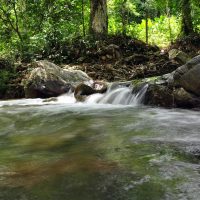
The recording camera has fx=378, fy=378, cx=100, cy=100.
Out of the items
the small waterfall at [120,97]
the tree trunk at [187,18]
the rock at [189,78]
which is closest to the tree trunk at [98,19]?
the tree trunk at [187,18]

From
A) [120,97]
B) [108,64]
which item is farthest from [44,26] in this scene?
[120,97]

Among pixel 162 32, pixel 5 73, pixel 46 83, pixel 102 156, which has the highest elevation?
Result: pixel 162 32

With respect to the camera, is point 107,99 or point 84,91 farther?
point 84,91

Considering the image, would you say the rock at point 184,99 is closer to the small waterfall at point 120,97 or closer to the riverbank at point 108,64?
the small waterfall at point 120,97

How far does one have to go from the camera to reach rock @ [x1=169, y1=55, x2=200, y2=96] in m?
7.87

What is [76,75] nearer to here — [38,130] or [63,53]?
[63,53]

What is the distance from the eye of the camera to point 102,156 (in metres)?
4.06

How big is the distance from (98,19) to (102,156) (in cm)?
1191

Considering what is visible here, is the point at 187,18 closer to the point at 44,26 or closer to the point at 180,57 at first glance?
the point at 180,57

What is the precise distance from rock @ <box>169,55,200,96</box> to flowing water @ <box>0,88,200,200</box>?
72 centimetres

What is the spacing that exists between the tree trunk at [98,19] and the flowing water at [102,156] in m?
8.05

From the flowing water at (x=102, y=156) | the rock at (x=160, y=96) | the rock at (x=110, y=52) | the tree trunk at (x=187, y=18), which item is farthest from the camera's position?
the tree trunk at (x=187, y=18)

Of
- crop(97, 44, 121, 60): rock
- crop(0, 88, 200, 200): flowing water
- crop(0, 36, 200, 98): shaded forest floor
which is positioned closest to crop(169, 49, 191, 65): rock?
crop(0, 36, 200, 98): shaded forest floor

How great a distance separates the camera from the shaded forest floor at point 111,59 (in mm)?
12508
